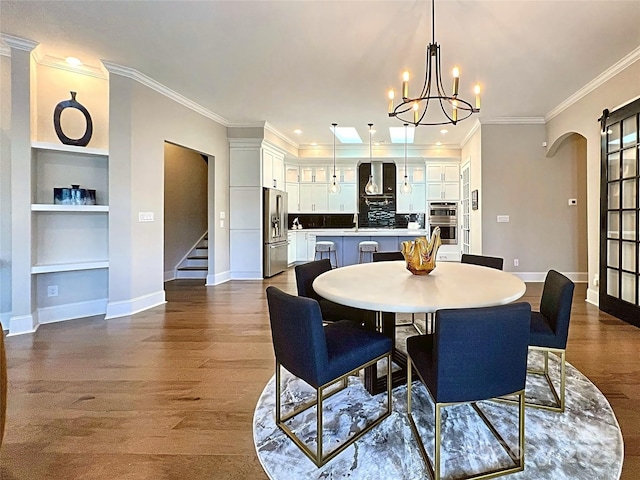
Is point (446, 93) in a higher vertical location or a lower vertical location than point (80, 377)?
higher

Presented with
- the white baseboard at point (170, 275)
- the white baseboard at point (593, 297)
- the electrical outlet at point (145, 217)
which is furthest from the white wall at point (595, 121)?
the white baseboard at point (170, 275)

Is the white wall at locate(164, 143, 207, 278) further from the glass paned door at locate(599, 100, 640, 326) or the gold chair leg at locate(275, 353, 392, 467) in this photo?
the glass paned door at locate(599, 100, 640, 326)

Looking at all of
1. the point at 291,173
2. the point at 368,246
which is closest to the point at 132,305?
the point at 368,246

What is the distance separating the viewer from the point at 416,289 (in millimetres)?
1854

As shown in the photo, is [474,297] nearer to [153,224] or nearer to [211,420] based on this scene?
[211,420]

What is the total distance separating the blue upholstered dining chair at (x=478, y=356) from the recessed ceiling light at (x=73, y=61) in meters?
4.45

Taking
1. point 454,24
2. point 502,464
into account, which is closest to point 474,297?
point 502,464

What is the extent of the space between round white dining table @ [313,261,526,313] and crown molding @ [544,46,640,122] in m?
3.10

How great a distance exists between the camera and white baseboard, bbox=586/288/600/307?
4373mm

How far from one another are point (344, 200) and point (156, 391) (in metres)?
7.42

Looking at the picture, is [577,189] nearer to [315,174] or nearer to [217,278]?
[315,174]

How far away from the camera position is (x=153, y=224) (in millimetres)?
4512

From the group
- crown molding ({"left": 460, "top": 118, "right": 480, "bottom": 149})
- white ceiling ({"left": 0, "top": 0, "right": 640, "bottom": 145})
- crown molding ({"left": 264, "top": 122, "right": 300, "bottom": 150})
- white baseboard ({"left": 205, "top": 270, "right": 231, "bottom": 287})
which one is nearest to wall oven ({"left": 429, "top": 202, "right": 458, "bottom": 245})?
crown molding ({"left": 460, "top": 118, "right": 480, "bottom": 149})

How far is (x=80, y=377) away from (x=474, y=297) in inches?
102
